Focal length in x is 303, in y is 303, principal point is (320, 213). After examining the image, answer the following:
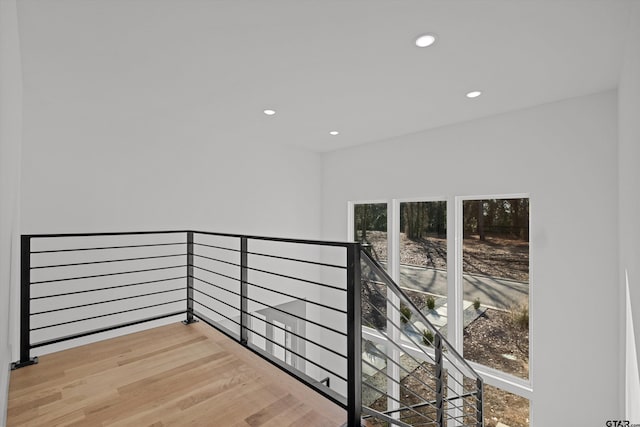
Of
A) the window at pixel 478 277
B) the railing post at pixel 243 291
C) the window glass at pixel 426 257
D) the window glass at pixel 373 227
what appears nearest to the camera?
the railing post at pixel 243 291

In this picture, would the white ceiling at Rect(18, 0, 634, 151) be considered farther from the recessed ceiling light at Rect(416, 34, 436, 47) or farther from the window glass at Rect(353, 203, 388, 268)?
the window glass at Rect(353, 203, 388, 268)

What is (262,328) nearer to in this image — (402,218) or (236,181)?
(236,181)

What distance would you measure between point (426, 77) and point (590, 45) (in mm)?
1053

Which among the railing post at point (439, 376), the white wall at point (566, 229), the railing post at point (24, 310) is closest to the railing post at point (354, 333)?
the railing post at point (439, 376)

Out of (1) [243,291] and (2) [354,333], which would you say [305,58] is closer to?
(1) [243,291]

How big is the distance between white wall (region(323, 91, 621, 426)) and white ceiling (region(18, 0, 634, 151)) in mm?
287

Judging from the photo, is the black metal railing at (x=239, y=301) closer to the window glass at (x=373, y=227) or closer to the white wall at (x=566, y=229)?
the window glass at (x=373, y=227)

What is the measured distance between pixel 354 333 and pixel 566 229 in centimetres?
274

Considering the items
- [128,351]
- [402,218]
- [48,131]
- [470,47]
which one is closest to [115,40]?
[48,131]

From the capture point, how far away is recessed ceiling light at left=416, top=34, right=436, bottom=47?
6.36 ft

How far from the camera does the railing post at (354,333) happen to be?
1434mm

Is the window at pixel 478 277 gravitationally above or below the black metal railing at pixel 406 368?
above

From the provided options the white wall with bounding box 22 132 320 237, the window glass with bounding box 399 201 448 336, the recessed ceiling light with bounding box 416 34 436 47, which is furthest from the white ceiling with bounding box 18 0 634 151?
the window glass with bounding box 399 201 448 336

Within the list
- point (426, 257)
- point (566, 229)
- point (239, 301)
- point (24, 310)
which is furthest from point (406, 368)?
point (24, 310)
